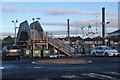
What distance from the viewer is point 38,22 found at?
6488 centimetres

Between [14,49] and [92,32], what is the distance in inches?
3119

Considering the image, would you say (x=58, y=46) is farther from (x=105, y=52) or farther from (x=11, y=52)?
(x=11, y=52)

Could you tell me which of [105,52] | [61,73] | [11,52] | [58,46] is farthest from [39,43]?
[61,73]

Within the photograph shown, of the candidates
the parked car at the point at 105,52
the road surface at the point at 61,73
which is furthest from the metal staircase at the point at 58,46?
the road surface at the point at 61,73

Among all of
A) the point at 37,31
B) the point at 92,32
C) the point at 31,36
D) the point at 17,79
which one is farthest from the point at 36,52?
the point at 92,32

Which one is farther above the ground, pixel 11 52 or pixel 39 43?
pixel 39 43

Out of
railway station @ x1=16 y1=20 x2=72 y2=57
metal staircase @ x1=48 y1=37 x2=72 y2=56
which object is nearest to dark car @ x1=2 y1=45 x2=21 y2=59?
railway station @ x1=16 y1=20 x2=72 y2=57

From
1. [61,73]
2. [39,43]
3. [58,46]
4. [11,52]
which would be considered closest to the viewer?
[61,73]

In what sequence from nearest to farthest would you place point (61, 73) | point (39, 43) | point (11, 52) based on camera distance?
point (61, 73), point (11, 52), point (39, 43)

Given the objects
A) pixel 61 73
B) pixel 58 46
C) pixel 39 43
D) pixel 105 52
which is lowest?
pixel 61 73

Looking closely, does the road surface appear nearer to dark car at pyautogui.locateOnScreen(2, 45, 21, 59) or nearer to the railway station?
dark car at pyautogui.locateOnScreen(2, 45, 21, 59)

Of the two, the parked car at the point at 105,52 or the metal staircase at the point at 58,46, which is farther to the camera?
the metal staircase at the point at 58,46

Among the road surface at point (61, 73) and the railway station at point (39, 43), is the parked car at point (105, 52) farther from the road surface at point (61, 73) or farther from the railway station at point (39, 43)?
the road surface at point (61, 73)

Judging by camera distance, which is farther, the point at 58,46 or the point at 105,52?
the point at 58,46
